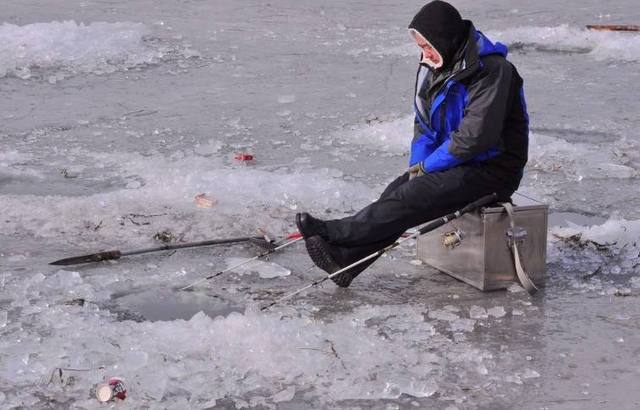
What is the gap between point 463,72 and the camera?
556 centimetres

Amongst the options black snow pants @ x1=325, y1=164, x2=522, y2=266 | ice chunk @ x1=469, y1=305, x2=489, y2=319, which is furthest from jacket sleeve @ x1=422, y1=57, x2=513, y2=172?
ice chunk @ x1=469, y1=305, x2=489, y2=319

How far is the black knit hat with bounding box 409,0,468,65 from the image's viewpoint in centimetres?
555

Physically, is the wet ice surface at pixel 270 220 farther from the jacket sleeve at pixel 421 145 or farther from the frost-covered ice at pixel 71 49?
the jacket sleeve at pixel 421 145

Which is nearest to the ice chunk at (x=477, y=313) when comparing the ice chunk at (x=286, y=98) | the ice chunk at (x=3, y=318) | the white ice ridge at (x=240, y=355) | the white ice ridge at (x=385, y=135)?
the white ice ridge at (x=240, y=355)

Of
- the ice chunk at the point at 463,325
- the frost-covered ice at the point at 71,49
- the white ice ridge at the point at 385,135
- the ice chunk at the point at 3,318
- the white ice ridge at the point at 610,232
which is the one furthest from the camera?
the frost-covered ice at the point at 71,49

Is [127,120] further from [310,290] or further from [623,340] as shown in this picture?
[623,340]

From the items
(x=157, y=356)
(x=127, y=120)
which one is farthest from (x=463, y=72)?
(x=127, y=120)

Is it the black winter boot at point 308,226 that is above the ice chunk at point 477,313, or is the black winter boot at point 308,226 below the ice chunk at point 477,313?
above

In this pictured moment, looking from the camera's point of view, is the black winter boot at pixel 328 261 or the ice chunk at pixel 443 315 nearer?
the ice chunk at pixel 443 315

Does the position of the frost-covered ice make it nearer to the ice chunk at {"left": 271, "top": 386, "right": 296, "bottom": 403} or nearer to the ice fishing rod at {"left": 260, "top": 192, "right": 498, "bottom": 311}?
the ice fishing rod at {"left": 260, "top": 192, "right": 498, "bottom": 311}

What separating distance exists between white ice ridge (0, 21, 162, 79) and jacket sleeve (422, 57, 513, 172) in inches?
269

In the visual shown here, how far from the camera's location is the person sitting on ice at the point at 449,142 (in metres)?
5.57

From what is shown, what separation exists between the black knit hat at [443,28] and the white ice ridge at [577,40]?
7.54 metres

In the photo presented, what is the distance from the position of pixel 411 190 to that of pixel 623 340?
139cm
